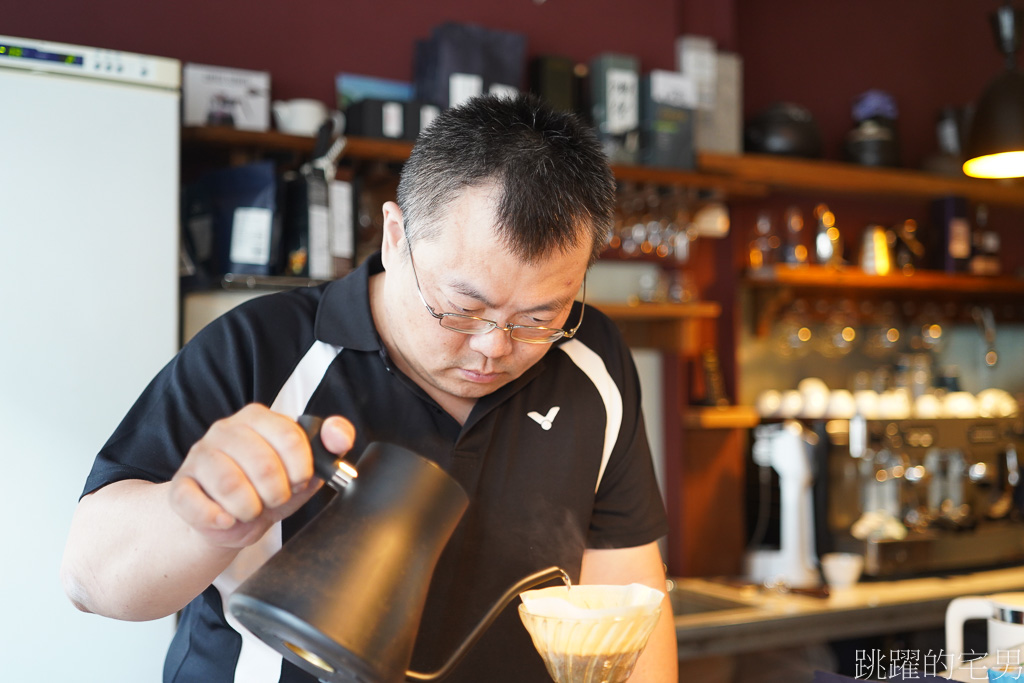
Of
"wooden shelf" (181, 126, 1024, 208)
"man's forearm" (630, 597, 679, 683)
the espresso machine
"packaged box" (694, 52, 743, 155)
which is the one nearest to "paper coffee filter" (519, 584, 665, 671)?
"man's forearm" (630, 597, 679, 683)

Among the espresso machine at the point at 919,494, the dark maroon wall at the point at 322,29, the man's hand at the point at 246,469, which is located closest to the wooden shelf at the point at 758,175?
the dark maroon wall at the point at 322,29

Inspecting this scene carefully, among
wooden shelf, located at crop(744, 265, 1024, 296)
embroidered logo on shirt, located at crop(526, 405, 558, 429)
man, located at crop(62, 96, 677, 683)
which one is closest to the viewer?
man, located at crop(62, 96, 677, 683)

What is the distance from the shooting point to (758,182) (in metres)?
3.38

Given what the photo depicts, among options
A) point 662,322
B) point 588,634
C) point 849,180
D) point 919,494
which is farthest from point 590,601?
point 849,180

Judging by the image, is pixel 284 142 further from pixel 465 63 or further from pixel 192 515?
pixel 192 515

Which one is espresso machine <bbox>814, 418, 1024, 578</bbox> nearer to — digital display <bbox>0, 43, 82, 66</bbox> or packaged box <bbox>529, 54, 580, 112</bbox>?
packaged box <bbox>529, 54, 580, 112</bbox>

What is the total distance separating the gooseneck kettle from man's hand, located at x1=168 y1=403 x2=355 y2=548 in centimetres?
2

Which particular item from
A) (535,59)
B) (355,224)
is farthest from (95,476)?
(535,59)

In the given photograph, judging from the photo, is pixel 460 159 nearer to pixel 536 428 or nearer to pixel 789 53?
pixel 536 428

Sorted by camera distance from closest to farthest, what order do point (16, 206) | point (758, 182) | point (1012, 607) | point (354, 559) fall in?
point (354, 559)
point (1012, 607)
point (16, 206)
point (758, 182)

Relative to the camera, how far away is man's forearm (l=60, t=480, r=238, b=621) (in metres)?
0.87

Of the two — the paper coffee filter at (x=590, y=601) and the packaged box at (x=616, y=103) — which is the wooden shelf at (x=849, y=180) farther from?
the paper coffee filter at (x=590, y=601)

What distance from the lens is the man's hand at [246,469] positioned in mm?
740

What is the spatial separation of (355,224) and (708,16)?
5.75 ft
